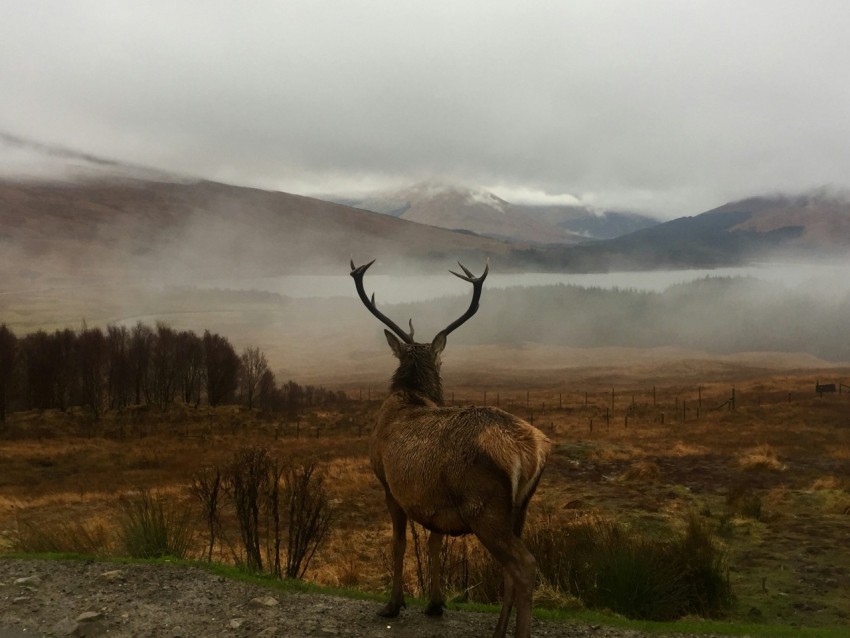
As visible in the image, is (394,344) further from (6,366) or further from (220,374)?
(220,374)

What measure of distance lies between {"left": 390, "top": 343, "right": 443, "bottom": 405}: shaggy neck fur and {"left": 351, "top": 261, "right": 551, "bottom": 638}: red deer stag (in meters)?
0.67

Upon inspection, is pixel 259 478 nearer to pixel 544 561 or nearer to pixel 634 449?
pixel 544 561

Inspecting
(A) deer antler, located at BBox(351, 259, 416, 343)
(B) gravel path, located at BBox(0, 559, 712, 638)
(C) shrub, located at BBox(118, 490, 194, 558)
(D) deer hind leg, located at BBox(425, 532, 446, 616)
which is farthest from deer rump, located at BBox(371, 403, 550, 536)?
(C) shrub, located at BBox(118, 490, 194, 558)

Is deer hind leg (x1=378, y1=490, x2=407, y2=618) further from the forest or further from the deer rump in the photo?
the forest

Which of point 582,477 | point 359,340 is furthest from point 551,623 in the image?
point 359,340

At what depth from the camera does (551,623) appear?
6645 mm

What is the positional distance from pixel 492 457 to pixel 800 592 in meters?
7.72

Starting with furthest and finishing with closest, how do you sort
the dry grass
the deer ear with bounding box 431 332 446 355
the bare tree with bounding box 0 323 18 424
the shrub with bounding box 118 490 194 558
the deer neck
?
the bare tree with bounding box 0 323 18 424, the dry grass, the shrub with bounding box 118 490 194 558, the deer ear with bounding box 431 332 446 355, the deer neck

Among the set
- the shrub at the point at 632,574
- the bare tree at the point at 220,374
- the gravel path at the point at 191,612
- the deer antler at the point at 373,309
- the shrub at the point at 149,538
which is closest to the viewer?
the gravel path at the point at 191,612

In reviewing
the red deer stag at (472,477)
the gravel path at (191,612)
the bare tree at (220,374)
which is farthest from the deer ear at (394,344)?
the bare tree at (220,374)

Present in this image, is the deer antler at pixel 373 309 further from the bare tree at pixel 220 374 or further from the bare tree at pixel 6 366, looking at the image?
the bare tree at pixel 220 374

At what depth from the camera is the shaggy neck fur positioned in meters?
7.14

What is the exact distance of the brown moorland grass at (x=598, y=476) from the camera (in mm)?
11297

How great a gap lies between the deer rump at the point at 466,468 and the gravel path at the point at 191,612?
4.88ft
